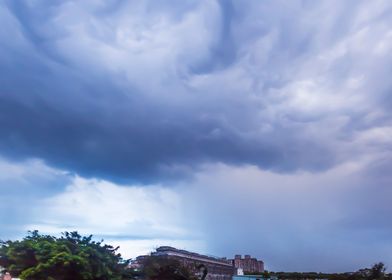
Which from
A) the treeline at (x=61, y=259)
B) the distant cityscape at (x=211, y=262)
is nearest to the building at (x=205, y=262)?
the distant cityscape at (x=211, y=262)

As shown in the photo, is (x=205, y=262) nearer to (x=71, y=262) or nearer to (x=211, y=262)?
(x=211, y=262)

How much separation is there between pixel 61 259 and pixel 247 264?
181 ft

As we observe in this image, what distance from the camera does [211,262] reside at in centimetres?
6588

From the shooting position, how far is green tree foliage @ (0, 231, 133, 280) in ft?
124

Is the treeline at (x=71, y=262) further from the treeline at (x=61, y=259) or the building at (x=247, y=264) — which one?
the building at (x=247, y=264)

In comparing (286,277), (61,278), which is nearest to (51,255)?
(61,278)

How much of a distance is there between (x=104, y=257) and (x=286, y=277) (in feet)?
108

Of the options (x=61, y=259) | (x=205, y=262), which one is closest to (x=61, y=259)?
(x=61, y=259)

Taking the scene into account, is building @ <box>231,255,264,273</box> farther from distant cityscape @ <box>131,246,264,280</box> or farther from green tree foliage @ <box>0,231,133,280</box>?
green tree foliage @ <box>0,231,133,280</box>

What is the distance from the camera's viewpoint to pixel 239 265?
8044 cm

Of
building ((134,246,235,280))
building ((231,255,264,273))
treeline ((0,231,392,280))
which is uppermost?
building ((231,255,264,273))

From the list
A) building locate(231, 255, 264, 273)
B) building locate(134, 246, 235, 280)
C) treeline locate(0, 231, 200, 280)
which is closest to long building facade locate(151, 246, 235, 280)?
building locate(134, 246, 235, 280)

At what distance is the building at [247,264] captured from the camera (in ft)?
261

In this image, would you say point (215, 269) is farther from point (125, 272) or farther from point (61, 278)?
point (61, 278)
